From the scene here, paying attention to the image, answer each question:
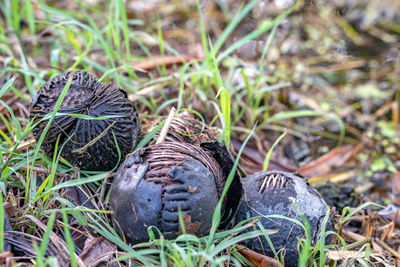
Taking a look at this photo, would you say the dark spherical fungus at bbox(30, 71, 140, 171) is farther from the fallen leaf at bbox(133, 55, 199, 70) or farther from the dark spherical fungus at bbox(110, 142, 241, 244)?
the fallen leaf at bbox(133, 55, 199, 70)

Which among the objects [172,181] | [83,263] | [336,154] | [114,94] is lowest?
[336,154]

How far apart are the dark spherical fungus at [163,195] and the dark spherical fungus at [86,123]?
23cm

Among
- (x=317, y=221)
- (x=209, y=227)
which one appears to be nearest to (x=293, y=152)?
(x=317, y=221)

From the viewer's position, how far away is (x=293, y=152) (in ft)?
10.6

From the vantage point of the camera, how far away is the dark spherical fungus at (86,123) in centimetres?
207

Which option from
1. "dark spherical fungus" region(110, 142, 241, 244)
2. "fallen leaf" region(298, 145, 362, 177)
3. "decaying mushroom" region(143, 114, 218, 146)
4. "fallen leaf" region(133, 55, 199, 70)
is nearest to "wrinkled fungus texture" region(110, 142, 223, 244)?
"dark spherical fungus" region(110, 142, 241, 244)

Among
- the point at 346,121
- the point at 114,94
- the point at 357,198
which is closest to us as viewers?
the point at 114,94

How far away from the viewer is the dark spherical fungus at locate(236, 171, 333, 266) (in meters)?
1.96

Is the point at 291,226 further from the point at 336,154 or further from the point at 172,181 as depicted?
the point at 336,154

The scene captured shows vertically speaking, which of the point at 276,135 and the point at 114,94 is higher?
the point at 114,94

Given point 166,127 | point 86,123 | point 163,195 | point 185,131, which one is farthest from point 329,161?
point 86,123

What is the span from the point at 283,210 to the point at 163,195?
→ 584mm

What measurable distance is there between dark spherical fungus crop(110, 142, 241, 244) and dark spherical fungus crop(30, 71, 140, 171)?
0.23m

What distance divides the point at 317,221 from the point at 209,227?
1.73 feet
